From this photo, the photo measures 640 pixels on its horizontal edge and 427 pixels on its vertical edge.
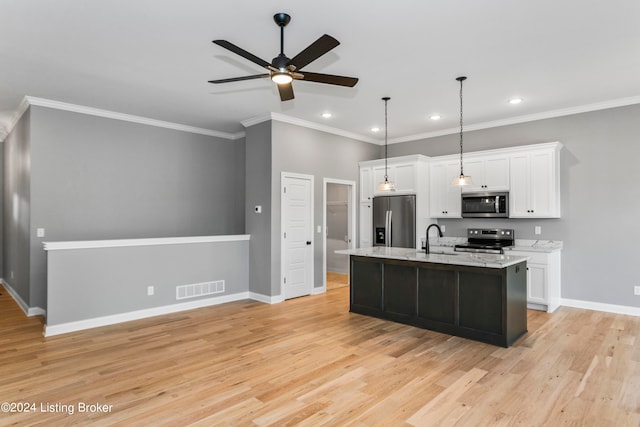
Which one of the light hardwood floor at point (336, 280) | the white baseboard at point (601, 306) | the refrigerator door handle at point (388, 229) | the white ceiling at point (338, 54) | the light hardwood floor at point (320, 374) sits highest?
the white ceiling at point (338, 54)

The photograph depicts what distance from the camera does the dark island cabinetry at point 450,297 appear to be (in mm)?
3873

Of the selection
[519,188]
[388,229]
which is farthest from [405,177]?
[519,188]

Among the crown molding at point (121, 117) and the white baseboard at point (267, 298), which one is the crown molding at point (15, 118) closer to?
the crown molding at point (121, 117)

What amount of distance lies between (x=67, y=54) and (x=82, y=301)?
2762 mm

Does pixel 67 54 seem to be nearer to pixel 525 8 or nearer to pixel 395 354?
pixel 525 8

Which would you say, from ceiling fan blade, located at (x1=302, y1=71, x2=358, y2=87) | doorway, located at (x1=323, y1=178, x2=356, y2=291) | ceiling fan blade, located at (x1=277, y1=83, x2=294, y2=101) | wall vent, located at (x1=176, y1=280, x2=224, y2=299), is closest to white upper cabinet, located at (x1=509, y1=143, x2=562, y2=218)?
doorway, located at (x1=323, y1=178, x2=356, y2=291)

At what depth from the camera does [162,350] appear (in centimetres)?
379

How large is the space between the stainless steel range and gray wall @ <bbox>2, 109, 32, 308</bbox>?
247 inches

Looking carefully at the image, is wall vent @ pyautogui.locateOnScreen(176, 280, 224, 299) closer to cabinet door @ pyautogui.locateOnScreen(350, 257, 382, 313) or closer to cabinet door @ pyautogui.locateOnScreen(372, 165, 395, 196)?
cabinet door @ pyautogui.locateOnScreen(350, 257, 382, 313)

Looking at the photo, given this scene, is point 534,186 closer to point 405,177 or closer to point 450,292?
point 405,177

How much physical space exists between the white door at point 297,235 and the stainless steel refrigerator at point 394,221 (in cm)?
135

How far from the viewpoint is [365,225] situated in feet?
23.7

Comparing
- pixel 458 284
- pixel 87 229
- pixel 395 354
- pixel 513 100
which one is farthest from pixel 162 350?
pixel 513 100


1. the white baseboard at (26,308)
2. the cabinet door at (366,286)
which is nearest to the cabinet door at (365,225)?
the cabinet door at (366,286)
